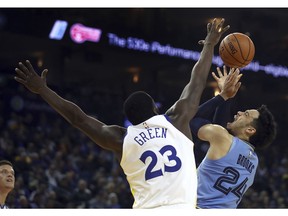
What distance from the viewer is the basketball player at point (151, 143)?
441cm

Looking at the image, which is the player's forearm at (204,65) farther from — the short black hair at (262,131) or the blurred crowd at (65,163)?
the blurred crowd at (65,163)

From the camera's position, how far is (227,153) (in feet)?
17.4

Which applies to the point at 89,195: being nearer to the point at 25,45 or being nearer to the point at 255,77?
the point at 25,45

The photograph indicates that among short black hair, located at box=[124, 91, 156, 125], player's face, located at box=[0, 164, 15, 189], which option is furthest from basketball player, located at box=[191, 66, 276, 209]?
player's face, located at box=[0, 164, 15, 189]

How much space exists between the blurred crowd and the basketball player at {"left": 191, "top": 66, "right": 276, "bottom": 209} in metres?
7.42

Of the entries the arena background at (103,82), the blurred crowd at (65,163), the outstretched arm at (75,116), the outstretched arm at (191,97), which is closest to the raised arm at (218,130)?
the outstretched arm at (191,97)

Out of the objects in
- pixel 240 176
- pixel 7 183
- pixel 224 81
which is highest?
pixel 224 81

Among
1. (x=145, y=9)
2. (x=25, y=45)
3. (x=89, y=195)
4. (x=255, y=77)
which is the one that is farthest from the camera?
(x=255, y=77)

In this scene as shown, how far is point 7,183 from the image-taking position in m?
6.96

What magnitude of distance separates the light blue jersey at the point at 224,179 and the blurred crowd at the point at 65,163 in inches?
297

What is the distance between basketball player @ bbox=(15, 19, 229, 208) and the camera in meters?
4.41

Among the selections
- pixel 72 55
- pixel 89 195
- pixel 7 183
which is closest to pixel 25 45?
pixel 72 55
